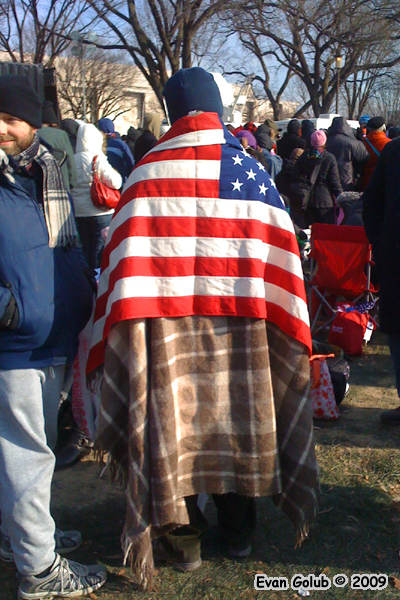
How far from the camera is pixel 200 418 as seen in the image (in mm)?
2600

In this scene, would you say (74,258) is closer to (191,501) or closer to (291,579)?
(191,501)

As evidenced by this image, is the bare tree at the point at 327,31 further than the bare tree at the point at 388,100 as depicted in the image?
No

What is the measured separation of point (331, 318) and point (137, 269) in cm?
401

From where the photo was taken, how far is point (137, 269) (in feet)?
8.00

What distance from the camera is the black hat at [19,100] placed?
92.9 inches

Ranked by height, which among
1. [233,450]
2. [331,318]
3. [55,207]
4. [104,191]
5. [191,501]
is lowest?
[331,318]

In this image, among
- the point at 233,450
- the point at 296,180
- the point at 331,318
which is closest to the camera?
the point at 233,450

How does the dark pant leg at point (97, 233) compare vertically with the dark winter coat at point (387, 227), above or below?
below

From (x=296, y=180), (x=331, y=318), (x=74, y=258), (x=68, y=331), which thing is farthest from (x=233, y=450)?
(x=296, y=180)

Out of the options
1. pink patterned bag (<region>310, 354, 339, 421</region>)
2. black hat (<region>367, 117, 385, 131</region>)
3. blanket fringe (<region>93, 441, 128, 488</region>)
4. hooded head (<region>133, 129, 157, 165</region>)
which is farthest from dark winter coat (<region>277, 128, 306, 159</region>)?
blanket fringe (<region>93, 441, 128, 488</region>)

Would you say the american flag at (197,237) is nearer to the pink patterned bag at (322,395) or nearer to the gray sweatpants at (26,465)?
the gray sweatpants at (26,465)

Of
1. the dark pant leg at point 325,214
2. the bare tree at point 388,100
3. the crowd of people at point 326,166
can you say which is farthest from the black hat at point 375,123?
the bare tree at point 388,100

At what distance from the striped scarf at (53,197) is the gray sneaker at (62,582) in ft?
4.44

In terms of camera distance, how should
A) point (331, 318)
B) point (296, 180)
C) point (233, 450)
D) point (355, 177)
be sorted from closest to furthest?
point (233, 450) < point (331, 318) < point (296, 180) < point (355, 177)
